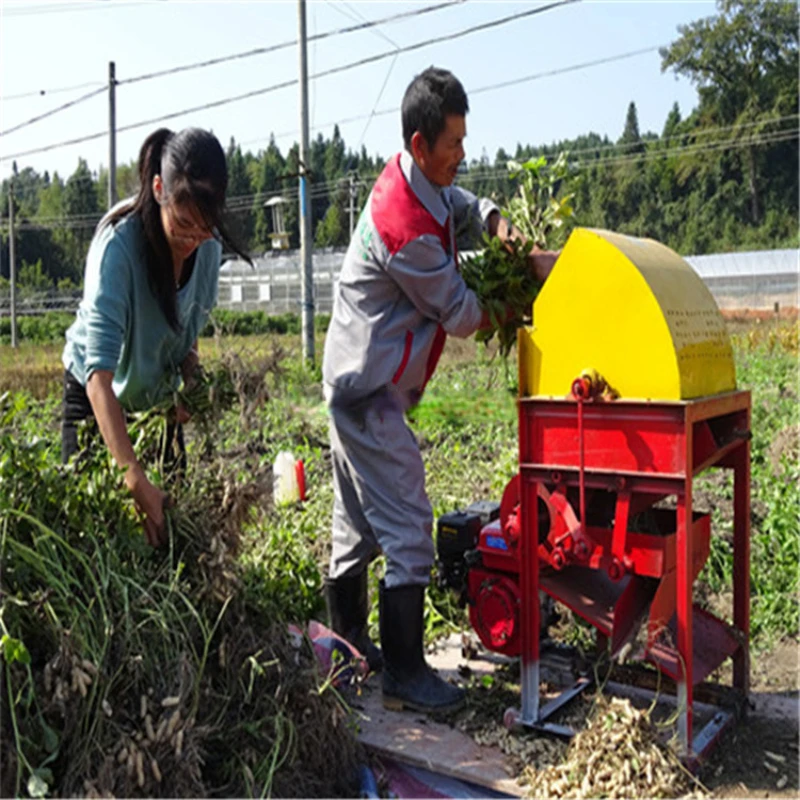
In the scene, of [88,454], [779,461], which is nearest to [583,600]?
[88,454]

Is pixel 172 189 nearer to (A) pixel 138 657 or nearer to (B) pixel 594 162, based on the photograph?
(A) pixel 138 657

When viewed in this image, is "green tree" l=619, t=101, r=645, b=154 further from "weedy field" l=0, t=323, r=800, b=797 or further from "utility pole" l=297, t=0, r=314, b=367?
"weedy field" l=0, t=323, r=800, b=797

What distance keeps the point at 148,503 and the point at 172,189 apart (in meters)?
1.01

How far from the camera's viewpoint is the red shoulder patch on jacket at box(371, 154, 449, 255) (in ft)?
10.7

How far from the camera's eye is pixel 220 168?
2.88 m

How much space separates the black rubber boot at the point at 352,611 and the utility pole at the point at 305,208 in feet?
34.3

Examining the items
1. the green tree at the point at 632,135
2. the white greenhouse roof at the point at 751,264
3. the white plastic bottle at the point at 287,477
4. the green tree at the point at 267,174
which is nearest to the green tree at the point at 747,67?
the green tree at the point at 632,135

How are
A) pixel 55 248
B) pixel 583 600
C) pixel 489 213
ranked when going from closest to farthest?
pixel 583 600
pixel 489 213
pixel 55 248

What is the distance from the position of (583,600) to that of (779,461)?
164 inches

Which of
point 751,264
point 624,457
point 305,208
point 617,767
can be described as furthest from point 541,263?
point 751,264

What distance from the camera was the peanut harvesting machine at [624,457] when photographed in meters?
2.92

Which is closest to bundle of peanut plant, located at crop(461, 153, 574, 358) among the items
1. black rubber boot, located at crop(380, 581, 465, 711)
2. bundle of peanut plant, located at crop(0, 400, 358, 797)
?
black rubber boot, located at crop(380, 581, 465, 711)

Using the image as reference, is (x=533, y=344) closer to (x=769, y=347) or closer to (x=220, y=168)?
(x=220, y=168)

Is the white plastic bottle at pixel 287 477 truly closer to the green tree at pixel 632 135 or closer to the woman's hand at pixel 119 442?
the woman's hand at pixel 119 442
